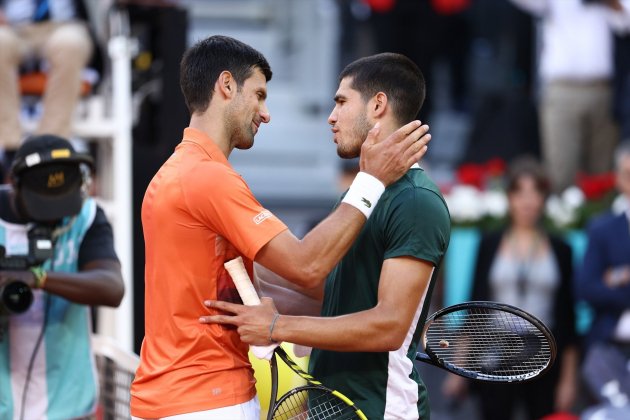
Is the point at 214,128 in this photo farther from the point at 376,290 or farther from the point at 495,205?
the point at 495,205

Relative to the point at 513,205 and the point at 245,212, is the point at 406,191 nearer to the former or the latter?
the point at 245,212

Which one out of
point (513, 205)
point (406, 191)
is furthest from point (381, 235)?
point (513, 205)

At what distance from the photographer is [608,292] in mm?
7508

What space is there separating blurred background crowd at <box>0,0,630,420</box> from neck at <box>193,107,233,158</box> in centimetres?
279

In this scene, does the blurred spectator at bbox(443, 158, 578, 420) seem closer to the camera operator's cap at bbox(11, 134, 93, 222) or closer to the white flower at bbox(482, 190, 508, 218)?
the white flower at bbox(482, 190, 508, 218)

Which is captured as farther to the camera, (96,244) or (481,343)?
(96,244)

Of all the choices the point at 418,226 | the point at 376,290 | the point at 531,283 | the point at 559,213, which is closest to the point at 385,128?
the point at 418,226

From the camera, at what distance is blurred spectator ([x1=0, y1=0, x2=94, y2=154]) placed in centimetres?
644

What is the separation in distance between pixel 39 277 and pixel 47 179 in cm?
38

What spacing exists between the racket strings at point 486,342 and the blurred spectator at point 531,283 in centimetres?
397

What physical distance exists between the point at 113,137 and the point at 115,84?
282mm

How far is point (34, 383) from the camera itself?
479cm

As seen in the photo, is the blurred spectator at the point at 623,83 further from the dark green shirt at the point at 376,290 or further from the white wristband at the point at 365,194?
the white wristband at the point at 365,194

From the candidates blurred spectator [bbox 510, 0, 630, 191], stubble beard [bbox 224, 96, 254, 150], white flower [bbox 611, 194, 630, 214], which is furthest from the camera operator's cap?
blurred spectator [bbox 510, 0, 630, 191]
